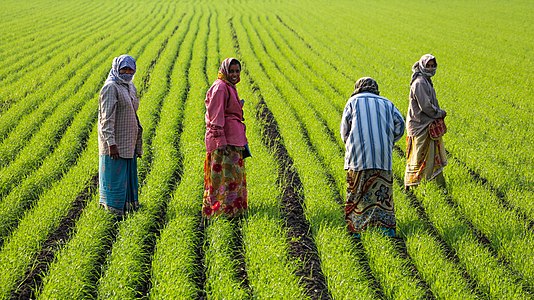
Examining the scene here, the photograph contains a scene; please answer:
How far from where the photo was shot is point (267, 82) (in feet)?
44.2

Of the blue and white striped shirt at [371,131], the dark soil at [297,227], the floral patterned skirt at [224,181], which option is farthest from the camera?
the floral patterned skirt at [224,181]

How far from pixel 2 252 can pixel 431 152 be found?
501 centimetres

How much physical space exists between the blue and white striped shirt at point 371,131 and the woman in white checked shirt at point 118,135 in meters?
2.37

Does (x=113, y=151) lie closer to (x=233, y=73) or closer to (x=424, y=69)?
(x=233, y=73)

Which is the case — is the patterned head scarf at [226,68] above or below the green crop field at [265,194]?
above

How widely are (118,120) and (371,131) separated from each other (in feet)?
8.81

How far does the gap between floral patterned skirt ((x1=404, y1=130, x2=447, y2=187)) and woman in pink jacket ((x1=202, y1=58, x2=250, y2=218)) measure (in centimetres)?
238

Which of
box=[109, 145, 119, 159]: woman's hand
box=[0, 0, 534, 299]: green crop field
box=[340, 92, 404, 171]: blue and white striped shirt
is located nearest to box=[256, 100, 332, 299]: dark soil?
box=[0, 0, 534, 299]: green crop field

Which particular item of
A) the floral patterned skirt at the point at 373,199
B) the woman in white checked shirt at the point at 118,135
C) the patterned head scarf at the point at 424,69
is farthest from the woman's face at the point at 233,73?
the patterned head scarf at the point at 424,69

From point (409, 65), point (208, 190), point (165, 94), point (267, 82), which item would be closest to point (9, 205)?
point (208, 190)

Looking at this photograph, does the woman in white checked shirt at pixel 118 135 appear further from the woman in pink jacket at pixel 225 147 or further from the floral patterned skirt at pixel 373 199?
the floral patterned skirt at pixel 373 199

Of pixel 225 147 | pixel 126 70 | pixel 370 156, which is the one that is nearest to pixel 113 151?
pixel 126 70

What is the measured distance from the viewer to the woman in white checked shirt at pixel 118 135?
17.4ft

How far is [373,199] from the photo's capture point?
5.24m
